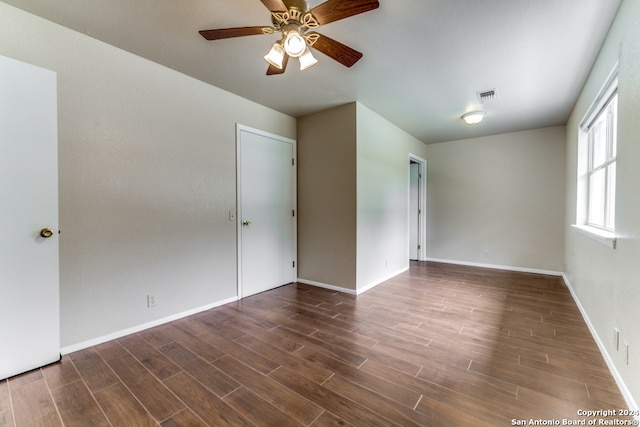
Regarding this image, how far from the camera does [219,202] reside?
317 cm

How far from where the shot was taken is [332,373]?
6.24 ft

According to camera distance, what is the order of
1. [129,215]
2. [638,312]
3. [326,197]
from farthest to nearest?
1. [326,197]
2. [129,215]
3. [638,312]

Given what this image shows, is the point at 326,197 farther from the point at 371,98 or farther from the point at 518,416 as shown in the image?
the point at 518,416

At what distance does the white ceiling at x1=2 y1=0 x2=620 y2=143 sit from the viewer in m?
1.87

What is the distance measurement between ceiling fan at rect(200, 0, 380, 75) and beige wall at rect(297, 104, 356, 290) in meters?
1.76

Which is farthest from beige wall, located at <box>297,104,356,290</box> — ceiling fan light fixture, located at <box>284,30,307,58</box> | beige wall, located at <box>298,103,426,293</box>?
ceiling fan light fixture, located at <box>284,30,307,58</box>

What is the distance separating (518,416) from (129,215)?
3106 mm

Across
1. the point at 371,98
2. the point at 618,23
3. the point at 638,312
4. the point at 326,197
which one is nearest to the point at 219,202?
the point at 326,197

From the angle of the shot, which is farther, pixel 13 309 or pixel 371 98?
pixel 371 98

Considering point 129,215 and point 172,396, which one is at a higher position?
point 129,215

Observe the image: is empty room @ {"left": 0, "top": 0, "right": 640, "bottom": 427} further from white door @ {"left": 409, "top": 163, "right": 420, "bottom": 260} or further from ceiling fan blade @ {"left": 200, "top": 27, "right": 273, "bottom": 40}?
white door @ {"left": 409, "top": 163, "right": 420, "bottom": 260}

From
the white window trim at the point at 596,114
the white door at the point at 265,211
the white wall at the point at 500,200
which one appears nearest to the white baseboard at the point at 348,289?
the white door at the point at 265,211

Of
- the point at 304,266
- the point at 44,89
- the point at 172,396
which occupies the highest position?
the point at 44,89

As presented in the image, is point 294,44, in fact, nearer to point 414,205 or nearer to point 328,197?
point 328,197
